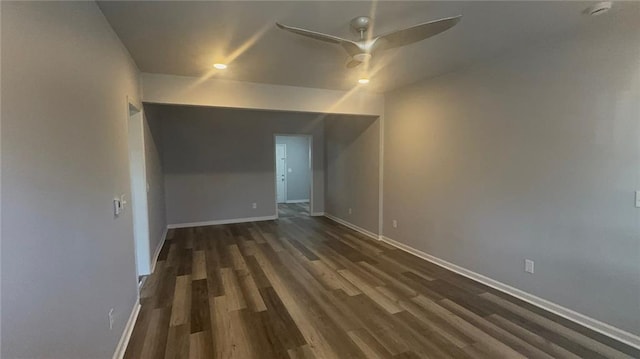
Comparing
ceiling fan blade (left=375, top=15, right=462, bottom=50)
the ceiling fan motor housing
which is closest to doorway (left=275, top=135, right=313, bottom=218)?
the ceiling fan motor housing

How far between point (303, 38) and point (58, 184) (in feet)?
6.75

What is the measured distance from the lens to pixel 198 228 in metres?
6.18

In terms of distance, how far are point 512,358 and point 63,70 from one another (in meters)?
3.24

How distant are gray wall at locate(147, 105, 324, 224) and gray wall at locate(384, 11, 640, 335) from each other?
12.6 feet

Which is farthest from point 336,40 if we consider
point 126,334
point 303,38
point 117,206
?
point 126,334

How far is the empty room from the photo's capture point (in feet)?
4.33

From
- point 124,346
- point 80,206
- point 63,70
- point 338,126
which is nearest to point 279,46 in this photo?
point 63,70

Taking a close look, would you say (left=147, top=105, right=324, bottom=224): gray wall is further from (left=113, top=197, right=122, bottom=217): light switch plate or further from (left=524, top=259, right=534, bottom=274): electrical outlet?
(left=524, top=259, right=534, bottom=274): electrical outlet

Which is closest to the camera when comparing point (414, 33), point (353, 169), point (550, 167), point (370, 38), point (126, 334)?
point (414, 33)

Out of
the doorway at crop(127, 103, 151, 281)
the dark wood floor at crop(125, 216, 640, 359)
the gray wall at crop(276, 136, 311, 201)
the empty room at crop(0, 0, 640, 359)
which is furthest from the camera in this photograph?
the gray wall at crop(276, 136, 311, 201)

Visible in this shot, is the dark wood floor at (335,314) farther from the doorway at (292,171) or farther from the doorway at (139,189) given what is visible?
the doorway at (292,171)

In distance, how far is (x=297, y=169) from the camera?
975 cm

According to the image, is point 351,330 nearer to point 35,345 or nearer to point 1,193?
point 35,345

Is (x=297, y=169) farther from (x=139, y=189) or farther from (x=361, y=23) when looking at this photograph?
(x=361, y=23)
